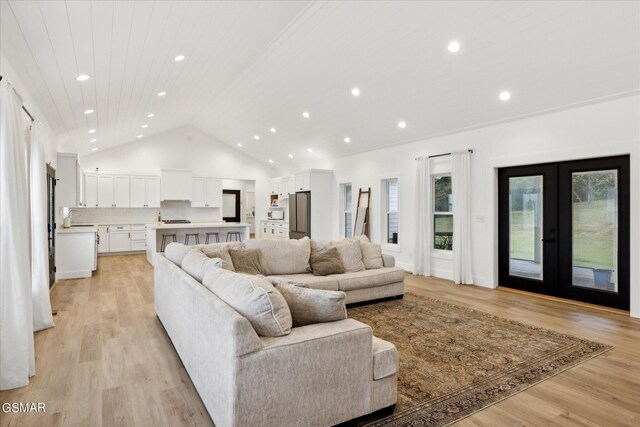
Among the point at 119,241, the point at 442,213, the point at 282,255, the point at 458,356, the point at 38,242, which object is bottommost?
the point at 458,356

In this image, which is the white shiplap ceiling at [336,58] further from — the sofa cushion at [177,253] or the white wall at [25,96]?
the sofa cushion at [177,253]

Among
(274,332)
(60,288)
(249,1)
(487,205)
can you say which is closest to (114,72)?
(249,1)

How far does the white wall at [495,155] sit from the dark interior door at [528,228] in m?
0.16

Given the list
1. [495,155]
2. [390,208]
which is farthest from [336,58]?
[390,208]

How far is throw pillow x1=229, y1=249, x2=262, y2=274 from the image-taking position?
4.29 meters

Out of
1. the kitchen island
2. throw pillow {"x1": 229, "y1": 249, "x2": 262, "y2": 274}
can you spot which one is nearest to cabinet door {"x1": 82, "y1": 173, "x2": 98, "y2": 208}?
the kitchen island

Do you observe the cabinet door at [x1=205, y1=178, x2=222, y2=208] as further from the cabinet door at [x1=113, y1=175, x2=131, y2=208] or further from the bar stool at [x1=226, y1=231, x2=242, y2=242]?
the bar stool at [x1=226, y1=231, x2=242, y2=242]

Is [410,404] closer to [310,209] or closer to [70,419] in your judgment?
[70,419]

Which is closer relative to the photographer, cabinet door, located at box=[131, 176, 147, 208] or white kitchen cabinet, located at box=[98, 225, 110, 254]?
white kitchen cabinet, located at box=[98, 225, 110, 254]

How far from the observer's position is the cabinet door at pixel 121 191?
10.3m

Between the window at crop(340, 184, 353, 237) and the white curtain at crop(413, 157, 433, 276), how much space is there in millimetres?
2655

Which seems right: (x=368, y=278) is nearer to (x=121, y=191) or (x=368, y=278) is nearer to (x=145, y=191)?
(x=145, y=191)

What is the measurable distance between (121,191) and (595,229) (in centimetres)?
1096

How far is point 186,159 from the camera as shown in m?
11.7
